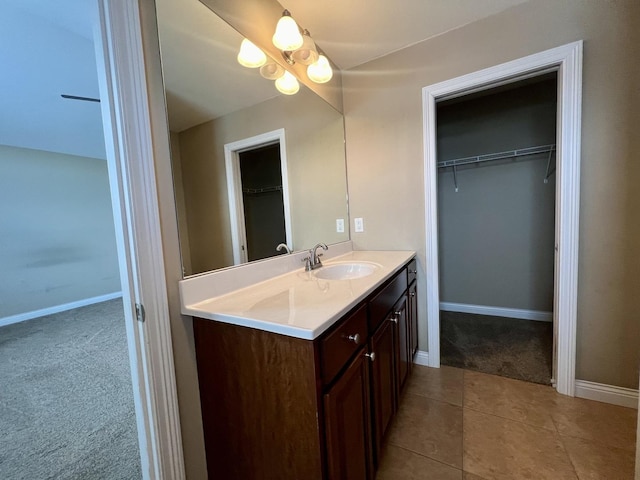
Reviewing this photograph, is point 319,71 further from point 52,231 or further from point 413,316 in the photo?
point 52,231

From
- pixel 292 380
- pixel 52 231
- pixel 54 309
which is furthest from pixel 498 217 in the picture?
pixel 54 309

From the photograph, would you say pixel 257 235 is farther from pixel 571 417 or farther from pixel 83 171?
pixel 83 171

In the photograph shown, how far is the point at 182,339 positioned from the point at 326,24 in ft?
6.28

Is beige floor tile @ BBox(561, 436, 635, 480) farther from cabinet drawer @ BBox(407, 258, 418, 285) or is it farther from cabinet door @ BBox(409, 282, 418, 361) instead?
cabinet drawer @ BBox(407, 258, 418, 285)

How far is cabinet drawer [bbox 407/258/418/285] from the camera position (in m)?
1.70

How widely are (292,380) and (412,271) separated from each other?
1311 mm

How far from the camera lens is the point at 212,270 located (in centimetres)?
104

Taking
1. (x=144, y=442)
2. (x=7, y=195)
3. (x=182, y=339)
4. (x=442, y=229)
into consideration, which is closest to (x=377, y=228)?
(x=442, y=229)

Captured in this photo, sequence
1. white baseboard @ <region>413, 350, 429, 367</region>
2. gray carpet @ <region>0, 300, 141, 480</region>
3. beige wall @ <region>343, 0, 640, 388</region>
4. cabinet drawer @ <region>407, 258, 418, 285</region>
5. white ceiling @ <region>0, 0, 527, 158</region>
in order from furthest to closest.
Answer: white baseboard @ <region>413, 350, 429, 367</region> → cabinet drawer @ <region>407, 258, 418, 285</region> → beige wall @ <region>343, 0, 640, 388</region> → gray carpet @ <region>0, 300, 141, 480</region> → white ceiling @ <region>0, 0, 527, 158</region>

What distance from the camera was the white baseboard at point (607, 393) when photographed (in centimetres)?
141

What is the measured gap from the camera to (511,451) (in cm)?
120

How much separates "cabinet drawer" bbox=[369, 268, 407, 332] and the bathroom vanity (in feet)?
0.04

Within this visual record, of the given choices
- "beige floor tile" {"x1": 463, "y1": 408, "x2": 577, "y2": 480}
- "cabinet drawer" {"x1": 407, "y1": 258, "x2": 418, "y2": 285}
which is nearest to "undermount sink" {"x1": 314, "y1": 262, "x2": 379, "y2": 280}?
"cabinet drawer" {"x1": 407, "y1": 258, "x2": 418, "y2": 285}

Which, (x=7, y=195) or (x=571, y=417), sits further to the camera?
(x=7, y=195)
